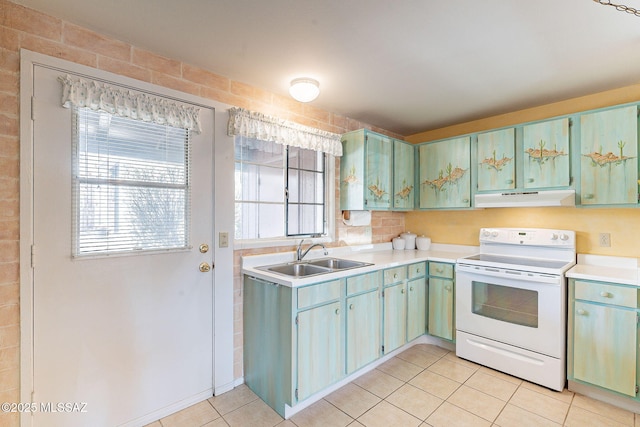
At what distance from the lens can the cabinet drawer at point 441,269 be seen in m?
2.88

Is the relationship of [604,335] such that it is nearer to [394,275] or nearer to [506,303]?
[506,303]

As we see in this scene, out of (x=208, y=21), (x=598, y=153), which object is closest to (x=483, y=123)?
(x=598, y=153)

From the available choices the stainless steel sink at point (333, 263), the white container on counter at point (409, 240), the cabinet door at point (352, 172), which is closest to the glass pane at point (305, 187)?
the cabinet door at point (352, 172)

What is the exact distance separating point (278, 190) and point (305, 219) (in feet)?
1.36

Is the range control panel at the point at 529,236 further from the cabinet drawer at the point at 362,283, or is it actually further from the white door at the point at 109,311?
the white door at the point at 109,311

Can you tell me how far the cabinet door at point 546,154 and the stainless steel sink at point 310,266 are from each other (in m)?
1.76

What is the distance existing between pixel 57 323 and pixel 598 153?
390cm

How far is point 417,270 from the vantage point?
2.93m

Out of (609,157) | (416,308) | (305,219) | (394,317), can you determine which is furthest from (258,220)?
(609,157)

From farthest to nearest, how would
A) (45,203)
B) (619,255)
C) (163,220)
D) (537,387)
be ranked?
(619,255) < (537,387) < (163,220) < (45,203)

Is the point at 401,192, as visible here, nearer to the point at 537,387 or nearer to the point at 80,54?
the point at 537,387

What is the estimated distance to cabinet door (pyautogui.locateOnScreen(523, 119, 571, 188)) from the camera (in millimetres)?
2500

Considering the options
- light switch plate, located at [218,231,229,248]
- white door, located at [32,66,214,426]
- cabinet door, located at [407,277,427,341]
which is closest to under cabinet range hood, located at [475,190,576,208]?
cabinet door, located at [407,277,427,341]

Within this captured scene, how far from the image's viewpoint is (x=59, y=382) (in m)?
1.60
